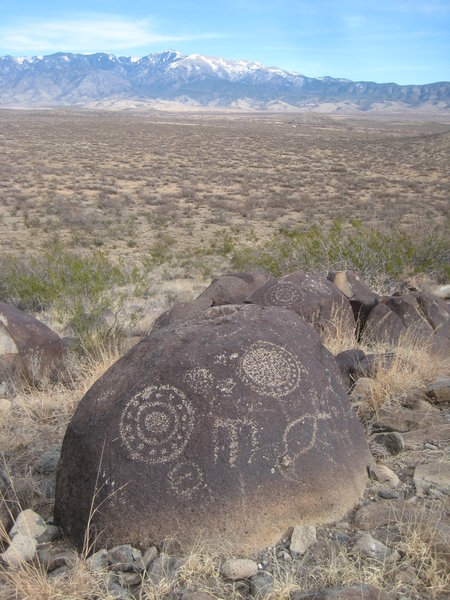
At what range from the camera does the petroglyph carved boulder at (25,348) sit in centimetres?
539

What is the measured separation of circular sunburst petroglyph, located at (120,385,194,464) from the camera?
8.23 ft

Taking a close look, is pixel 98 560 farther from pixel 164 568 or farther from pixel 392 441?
pixel 392 441

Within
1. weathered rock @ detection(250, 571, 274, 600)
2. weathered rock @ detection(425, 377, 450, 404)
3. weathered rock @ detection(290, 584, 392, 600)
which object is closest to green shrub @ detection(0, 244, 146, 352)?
weathered rock @ detection(425, 377, 450, 404)

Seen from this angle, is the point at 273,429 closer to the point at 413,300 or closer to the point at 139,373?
the point at 139,373

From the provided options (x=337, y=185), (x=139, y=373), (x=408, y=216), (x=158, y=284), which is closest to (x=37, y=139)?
(x=337, y=185)

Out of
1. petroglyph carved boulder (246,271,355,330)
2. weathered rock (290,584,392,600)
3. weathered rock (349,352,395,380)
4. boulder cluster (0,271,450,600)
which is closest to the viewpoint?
weathered rock (290,584,392,600)

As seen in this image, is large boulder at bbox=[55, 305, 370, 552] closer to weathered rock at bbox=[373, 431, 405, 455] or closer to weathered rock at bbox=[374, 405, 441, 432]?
weathered rock at bbox=[373, 431, 405, 455]

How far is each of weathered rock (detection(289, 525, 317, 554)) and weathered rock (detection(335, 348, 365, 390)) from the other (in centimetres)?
222

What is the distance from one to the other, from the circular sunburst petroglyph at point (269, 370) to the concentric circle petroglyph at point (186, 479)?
0.47m

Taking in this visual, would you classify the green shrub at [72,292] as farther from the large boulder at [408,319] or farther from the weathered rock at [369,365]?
the large boulder at [408,319]

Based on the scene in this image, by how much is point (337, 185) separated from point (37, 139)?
91.7 ft

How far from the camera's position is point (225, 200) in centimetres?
2230

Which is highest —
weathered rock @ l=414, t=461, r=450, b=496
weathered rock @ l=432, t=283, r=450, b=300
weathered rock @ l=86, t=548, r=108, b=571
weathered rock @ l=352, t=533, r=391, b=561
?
weathered rock @ l=352, t=533, r=391, b=561

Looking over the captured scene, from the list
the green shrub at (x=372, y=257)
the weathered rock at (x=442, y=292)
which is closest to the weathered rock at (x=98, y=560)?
the weathered rock at (x=442, y=292)
